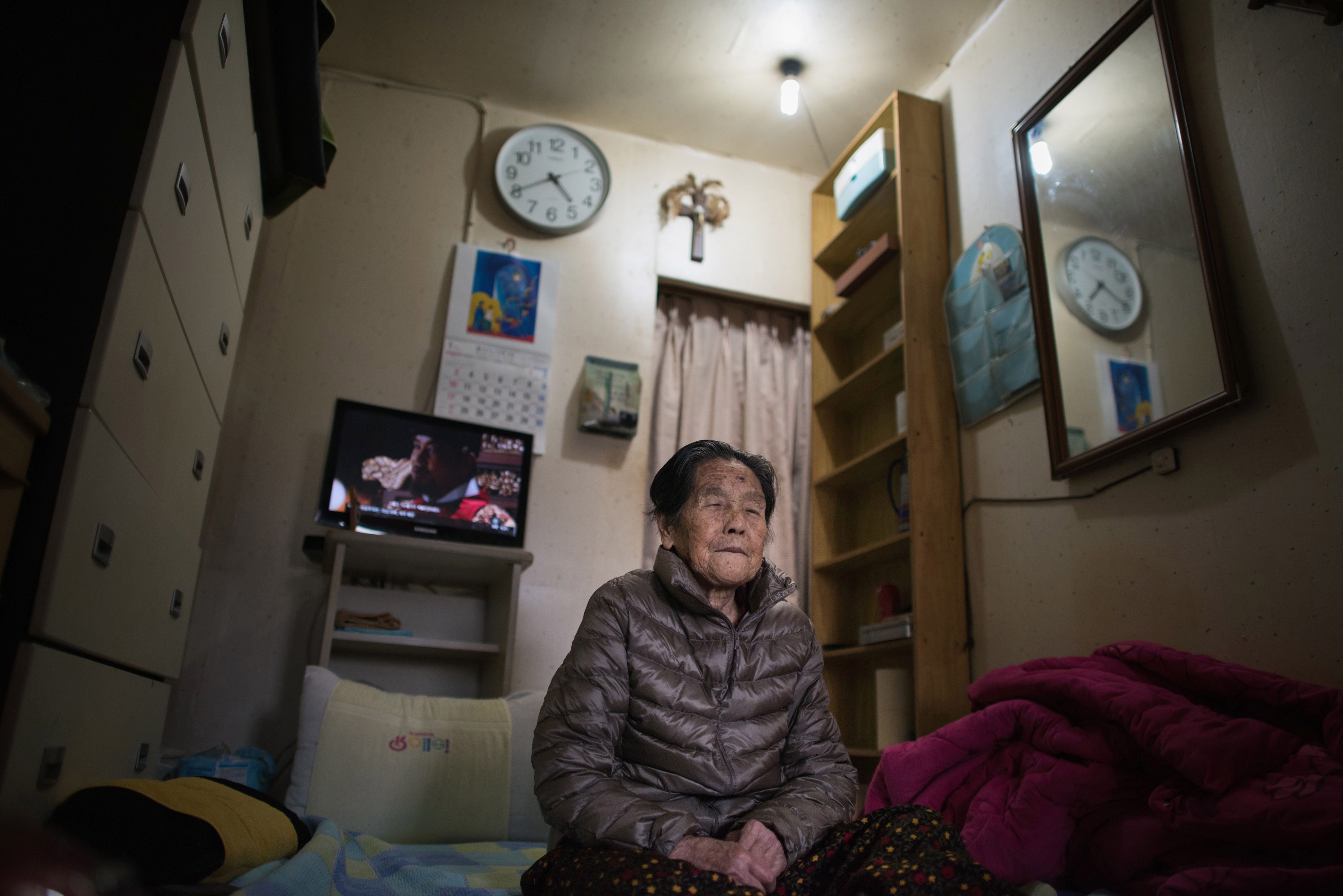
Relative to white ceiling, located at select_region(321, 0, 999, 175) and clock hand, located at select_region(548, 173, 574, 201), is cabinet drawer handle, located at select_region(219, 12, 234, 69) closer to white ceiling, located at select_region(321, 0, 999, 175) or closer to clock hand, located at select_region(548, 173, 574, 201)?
white ceiling, located at select_region(321, 0, 999, 175)

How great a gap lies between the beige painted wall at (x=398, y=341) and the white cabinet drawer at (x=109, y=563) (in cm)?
94

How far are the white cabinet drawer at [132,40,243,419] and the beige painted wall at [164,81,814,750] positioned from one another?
2.91 ft

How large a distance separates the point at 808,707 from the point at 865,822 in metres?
0.23

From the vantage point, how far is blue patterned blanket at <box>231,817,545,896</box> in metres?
1.18

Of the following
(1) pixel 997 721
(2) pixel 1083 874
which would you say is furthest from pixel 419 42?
(2) pixel 1083 874

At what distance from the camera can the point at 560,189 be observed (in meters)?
3.41

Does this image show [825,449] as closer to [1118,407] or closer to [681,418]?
[681,418]

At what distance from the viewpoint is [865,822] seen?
3.74ft

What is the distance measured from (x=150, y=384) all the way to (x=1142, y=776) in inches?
68.3

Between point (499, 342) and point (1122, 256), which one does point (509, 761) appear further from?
point (1122, 256)

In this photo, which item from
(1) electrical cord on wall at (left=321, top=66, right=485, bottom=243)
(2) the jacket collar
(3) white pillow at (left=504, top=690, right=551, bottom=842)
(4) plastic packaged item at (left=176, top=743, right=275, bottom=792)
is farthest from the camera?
(1) electrical cord on wall at (left=321, top=66, right=485, bottom=243)

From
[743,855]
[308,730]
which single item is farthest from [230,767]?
[743,855]

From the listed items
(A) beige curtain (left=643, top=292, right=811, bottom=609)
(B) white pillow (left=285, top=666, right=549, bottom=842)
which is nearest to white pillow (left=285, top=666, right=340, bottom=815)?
(B) white pillow (left=285, top=666, right=549, bottom=842)

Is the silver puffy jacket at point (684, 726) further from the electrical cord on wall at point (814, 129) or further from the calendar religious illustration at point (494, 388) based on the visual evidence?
the electrical cord on wall at point (814, 129)
